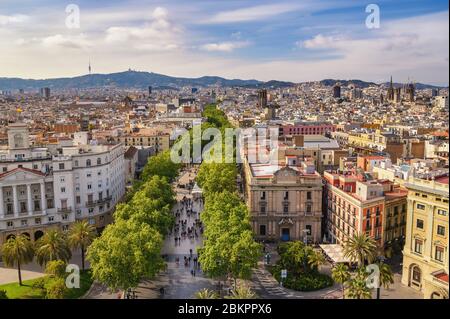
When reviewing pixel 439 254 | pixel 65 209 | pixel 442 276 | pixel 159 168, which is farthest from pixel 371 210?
pixel 159 168

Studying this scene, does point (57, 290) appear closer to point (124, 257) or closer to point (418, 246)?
point (124, 257)

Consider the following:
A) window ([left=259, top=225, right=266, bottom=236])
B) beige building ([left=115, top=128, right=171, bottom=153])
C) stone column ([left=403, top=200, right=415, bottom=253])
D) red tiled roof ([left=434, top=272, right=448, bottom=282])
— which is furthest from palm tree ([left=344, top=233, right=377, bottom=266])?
beige building ([left=115, top=128, right=171, bottom=153])

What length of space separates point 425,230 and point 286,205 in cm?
1487

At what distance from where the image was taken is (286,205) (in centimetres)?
4444

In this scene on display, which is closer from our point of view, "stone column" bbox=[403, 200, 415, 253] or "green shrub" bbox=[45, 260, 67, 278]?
"green shrub" bbox=[45, 260, 67, 278]

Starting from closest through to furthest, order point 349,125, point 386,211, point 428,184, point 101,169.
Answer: point 428,184
point 386,211
point 101,169
point 349,125

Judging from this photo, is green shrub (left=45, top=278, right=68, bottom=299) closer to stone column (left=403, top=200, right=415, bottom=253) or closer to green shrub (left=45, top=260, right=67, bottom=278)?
green shrub (left=45, top=260, right=67, bottom=278)

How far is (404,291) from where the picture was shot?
1291 inches

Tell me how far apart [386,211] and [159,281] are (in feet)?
64.2

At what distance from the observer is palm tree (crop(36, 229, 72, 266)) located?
3485 centimetres

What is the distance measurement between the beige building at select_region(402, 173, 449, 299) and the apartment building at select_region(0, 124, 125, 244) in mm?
30220
